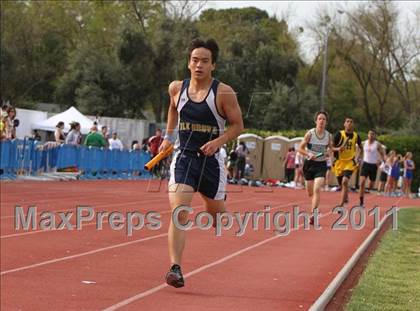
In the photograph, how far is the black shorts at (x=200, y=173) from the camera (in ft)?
23.6

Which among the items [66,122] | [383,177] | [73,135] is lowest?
[383,177]

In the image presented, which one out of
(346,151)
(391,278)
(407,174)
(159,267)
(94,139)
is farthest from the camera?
(407,174)

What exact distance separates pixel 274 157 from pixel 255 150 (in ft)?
3.30

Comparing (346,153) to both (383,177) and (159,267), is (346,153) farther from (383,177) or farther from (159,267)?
(383,177)

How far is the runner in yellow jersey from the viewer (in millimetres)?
17016

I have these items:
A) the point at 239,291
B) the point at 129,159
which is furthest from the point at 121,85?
the point at 239,291

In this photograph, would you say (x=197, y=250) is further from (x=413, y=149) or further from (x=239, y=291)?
(x=413, y=149)

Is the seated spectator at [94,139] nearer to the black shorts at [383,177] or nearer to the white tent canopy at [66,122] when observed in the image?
the white tent canopy at [66,122]

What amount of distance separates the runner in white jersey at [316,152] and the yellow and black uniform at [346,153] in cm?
188

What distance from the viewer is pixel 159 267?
387 inches

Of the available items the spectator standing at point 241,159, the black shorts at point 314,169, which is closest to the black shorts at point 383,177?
the spectator standing at point 241,159

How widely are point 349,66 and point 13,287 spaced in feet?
164

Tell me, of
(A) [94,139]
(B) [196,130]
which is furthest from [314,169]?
(A) [94,139]

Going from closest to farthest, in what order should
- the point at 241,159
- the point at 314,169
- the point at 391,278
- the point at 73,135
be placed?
1. the point at 391,278
2. the point at 314,169
3. the point at 73,135
4. the point at 241,159
